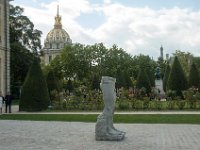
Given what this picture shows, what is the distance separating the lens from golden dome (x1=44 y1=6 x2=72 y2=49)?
533 ft

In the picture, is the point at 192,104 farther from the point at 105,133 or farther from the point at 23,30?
the point at 23,30

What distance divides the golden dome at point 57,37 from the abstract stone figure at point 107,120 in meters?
147

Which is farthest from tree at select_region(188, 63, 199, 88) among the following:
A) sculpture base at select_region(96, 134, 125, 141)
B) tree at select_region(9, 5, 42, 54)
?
sculpture base at select_region(96, 134, 125, 141)

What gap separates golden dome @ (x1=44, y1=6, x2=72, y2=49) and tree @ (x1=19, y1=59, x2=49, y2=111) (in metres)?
129

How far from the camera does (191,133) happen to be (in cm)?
1579

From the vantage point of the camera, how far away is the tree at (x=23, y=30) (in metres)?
64.9

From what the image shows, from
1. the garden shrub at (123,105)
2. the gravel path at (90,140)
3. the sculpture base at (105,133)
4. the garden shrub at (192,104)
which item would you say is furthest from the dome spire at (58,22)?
the sculpture base at (105,133)

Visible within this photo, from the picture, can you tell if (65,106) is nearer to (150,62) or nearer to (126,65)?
(126,65)

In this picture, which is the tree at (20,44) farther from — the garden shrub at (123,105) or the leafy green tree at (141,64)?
the garden shrub at (123,105)

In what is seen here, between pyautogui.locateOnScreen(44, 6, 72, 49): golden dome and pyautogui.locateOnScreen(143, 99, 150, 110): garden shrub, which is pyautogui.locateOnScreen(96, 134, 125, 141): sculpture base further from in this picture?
pyautogui.locateOnScreen(44, 6, 72, 49): golden dome

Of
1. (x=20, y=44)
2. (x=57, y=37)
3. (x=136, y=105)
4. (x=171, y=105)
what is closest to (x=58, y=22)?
(x=57, y=37)

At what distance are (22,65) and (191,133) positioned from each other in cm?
4627

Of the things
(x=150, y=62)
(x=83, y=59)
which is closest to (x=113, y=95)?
(x=83, y=59)

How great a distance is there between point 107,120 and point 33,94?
18.9 metres
